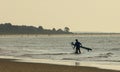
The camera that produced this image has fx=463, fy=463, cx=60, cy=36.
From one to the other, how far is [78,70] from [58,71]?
154cm

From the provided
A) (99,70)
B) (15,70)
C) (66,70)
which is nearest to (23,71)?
(15,70)

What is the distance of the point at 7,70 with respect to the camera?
89.9ft

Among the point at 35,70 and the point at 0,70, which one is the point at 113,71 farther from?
the point at 0,70

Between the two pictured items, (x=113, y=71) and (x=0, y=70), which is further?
(x=113, y=71)

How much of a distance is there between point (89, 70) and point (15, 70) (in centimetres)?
483

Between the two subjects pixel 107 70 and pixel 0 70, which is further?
pixel 107 70

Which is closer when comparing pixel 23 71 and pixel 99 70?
pixel 23 71

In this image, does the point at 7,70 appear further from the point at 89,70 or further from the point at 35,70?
the point at 89,70

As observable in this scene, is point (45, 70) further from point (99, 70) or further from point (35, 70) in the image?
point (99, 70)

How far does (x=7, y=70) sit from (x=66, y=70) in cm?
366

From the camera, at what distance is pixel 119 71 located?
28.8m

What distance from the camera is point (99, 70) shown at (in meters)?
29.2

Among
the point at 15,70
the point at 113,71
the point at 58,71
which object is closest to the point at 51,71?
the point at 58,71

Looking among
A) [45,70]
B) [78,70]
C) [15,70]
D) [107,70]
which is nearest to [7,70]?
[15,70]
